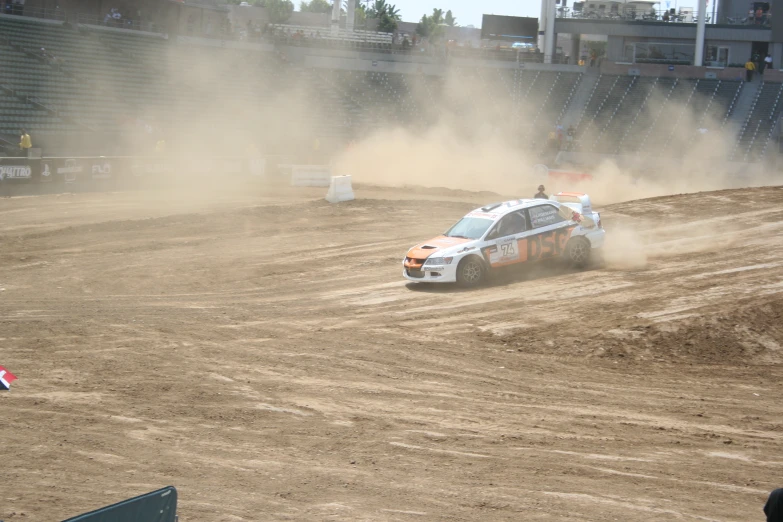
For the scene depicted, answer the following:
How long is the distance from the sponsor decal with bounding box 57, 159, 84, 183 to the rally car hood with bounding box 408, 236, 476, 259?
16657 millimetres

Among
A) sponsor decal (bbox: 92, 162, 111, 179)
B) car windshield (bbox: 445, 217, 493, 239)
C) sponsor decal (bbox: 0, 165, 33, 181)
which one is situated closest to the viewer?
car windshield (bbox: 445, 217, 493, 239)

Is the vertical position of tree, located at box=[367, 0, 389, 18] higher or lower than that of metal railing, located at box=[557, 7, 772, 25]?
higher

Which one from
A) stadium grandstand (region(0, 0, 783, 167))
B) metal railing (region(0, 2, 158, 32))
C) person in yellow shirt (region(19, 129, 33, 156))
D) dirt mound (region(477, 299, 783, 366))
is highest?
metal railing (region(0, 2, 158, 32))

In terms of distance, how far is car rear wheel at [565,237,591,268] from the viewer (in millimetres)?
16844

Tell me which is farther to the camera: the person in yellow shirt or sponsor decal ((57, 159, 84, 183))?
the person in yellow shirt

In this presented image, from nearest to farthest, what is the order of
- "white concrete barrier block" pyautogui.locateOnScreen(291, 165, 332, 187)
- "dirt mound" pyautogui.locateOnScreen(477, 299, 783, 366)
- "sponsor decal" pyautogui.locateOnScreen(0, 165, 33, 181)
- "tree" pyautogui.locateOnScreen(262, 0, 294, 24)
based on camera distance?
"dirt mound" pyautogui.locateOnScreen(477, 299, 783, 366)
"sponsor decal" pyautogui.locateOnScreen(0, 165, 33, 181)
"white concrete barrier block" pyautogui.locateOnScreen(291, 165, 332, 187)
"tree" pyautogui.locateOnScreen(262, 0, 294, 24)

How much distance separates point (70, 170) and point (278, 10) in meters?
103

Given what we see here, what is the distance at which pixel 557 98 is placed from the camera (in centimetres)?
4744

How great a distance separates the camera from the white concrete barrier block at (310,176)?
32.0 m

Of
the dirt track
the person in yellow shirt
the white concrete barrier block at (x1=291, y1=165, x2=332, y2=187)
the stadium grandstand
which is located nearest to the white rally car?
the dirt track

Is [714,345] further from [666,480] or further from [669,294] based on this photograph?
[666,480]

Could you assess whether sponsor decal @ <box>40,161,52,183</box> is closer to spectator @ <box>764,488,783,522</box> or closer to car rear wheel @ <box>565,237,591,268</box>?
car rear wheel @ <box>565,237,591,268</box>

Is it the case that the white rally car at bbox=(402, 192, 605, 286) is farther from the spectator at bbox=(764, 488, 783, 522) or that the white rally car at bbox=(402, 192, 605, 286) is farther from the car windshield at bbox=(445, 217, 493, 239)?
the spectator at bbox=(764, 488, 783, 522)

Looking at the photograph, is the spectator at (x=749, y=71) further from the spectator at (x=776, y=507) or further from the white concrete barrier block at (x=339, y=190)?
the spectator at (x=776, y=507)
